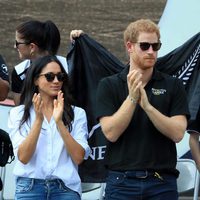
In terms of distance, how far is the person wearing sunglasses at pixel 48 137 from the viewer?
469cm

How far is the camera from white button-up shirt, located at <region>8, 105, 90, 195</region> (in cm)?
471

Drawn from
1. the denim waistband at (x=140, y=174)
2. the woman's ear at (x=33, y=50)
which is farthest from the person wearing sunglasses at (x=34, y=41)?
the denim waistband at (x=140, y=174)

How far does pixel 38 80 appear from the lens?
4949 millimetres

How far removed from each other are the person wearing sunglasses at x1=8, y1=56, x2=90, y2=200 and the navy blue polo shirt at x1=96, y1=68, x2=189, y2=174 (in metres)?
0.27

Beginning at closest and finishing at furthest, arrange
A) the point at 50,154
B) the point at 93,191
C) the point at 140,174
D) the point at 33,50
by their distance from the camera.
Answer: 1. the point at 140,174
2. the point at 50,154
3. the point at 33,50
4. the point at 93,191

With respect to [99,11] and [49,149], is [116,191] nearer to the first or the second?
[49,149]

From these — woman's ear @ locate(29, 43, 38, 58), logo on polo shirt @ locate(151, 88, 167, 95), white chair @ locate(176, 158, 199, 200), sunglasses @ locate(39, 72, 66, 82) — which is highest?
woman's ear @ locate(29, 43, 38, 58)

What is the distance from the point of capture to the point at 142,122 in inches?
180

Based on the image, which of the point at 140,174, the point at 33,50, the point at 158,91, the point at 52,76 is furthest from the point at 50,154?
the point at 33,50

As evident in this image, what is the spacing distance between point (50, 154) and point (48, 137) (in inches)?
4.7

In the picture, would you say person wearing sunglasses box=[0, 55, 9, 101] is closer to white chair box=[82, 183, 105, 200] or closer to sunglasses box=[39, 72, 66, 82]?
sunglasses box=[39, 72, 66, 82]

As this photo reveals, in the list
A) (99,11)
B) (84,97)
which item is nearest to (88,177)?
(84,97)

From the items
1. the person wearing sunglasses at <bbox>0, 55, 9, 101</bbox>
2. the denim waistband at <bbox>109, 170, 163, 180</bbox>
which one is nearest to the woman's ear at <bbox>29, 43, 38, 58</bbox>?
the person wearing sunglasses at <bbox>0, 55, 9, 101</bbox>

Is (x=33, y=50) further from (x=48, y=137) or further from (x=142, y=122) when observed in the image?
(x=142, y=122)
